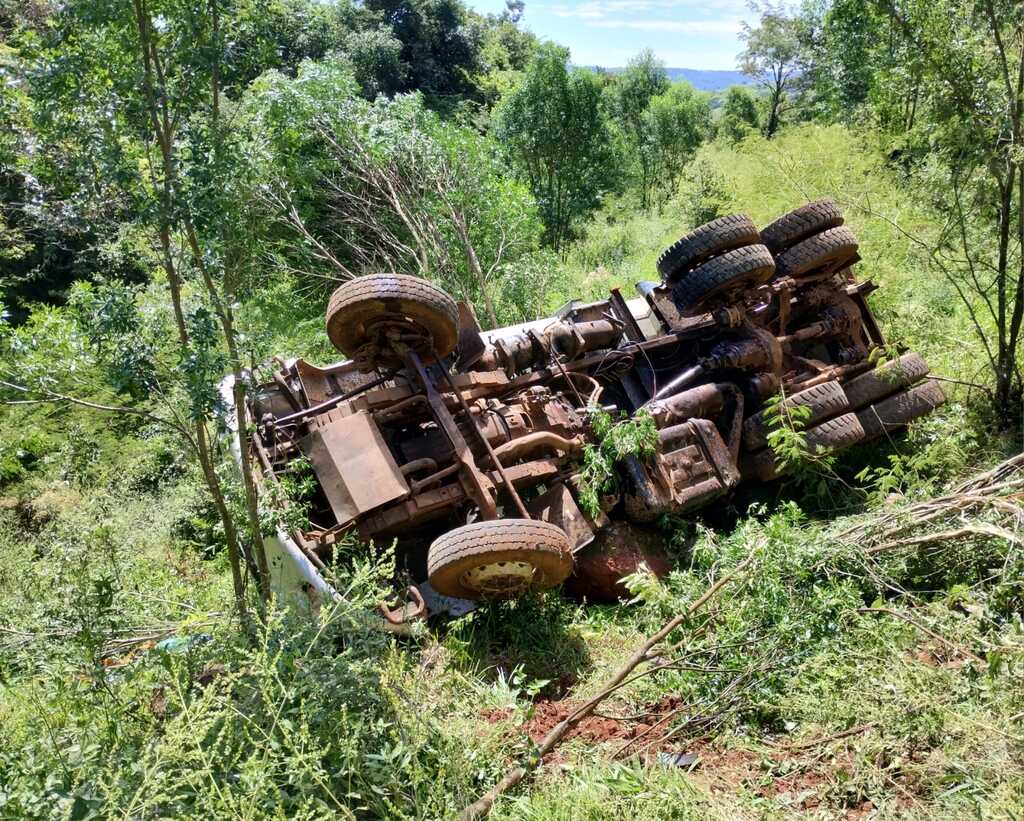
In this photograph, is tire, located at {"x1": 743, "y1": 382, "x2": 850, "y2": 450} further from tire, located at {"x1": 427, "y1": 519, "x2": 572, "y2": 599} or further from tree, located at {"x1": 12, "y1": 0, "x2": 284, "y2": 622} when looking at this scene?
tree, located at {"x1": 12, "y1": 0, "x2": 284, "y2": 622}

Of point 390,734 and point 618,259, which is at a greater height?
point 618,259

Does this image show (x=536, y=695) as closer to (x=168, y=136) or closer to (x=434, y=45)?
(x=168, y=136)

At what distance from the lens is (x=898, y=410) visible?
5.61 meters

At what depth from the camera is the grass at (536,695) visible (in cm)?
254

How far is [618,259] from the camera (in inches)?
613

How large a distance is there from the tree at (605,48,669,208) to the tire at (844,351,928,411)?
22.3 m

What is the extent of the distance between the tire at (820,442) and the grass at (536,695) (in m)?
0.45

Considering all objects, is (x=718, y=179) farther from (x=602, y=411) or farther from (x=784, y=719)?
(x=784, y=719)

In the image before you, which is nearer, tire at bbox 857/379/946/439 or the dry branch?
the dry branch

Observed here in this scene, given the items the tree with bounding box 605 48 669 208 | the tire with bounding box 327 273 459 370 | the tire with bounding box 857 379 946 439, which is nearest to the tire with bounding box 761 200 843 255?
the tire with bounding box 857 379 946 439

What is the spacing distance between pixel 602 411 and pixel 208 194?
2695 mm

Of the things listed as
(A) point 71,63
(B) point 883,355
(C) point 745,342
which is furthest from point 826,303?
(A) point 71,63

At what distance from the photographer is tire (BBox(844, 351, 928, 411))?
18.3ft

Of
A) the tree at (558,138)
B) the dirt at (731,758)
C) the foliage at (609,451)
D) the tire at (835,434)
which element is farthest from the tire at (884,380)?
the tree at (558,138)
